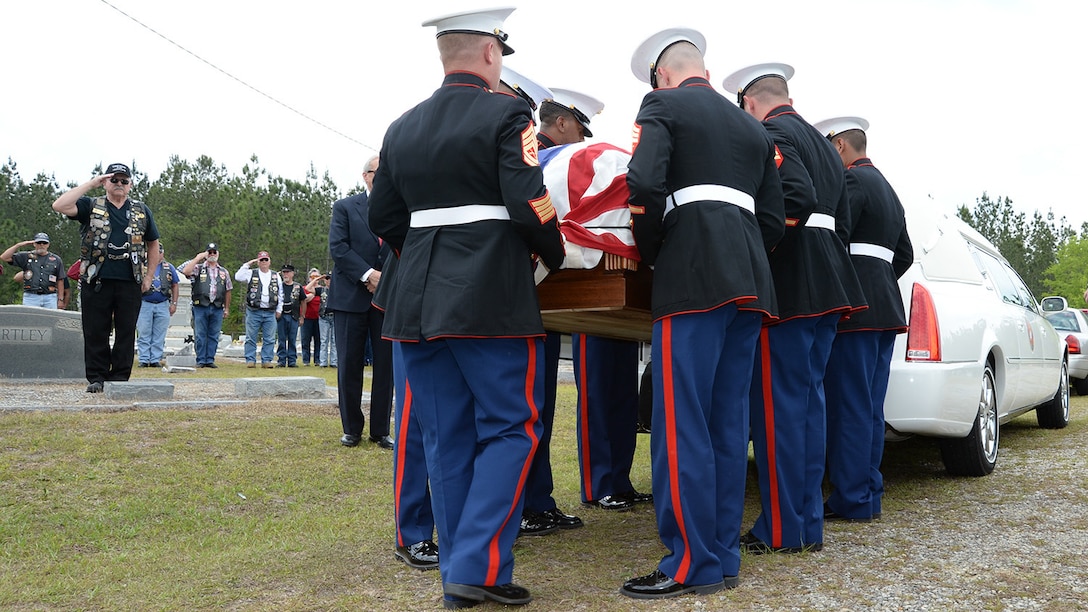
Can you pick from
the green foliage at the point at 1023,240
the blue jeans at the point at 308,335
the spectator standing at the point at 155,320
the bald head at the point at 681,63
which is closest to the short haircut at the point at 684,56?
the bald head at the point at 681,63

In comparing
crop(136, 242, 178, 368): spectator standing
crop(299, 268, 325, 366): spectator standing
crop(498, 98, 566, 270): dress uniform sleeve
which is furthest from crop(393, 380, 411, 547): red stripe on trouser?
crop(299, 268, 325, 366): spectator standing

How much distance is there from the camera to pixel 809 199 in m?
4.02

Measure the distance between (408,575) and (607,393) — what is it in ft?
5.57

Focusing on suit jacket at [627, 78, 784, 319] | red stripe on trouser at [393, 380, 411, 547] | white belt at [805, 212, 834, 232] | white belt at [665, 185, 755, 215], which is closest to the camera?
suit jacket at [627, 78, 784, 319]

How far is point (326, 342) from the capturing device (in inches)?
673

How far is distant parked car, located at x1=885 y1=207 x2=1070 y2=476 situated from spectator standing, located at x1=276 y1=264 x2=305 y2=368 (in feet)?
40.5

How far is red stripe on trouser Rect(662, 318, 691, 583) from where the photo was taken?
332 cm

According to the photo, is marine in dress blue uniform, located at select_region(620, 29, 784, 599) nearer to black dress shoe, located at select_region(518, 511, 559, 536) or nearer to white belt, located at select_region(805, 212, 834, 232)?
white belt, located at select_region(805, 212, 834, 232)

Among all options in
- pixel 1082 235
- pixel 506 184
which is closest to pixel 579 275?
pixel 506 184

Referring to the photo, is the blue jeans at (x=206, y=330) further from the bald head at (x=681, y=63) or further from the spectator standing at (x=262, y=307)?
the bald head at (x=681, y=63)

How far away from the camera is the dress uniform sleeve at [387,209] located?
3.58 meters

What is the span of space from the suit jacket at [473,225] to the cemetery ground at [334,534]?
3.26 feet

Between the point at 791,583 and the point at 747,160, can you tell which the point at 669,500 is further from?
the point at 747,160

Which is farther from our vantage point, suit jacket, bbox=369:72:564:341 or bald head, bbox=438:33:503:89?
bald head, bbox=438:33:503:89
